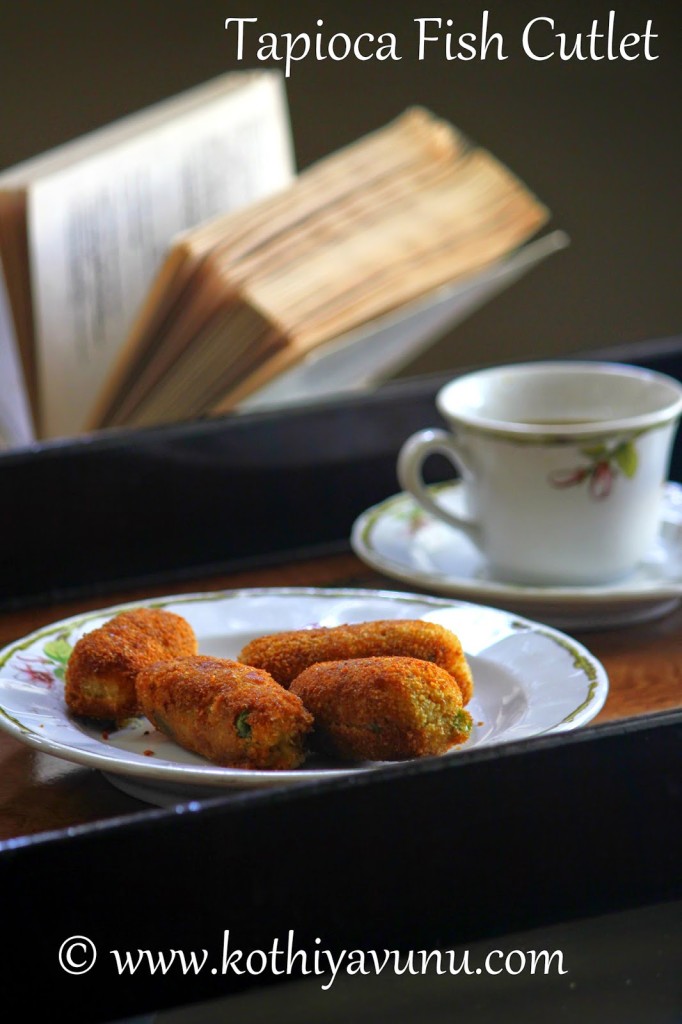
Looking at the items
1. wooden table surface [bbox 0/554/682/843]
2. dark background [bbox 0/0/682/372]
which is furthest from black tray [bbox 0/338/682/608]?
dark background [bbox 0/0/682/372]

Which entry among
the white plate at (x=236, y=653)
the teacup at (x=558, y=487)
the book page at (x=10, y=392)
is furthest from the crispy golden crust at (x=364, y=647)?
the book page at (x=10, y=392)

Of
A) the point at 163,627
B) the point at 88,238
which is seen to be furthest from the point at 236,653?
the point at 88,238

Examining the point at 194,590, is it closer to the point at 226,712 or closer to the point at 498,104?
the point at 226,712

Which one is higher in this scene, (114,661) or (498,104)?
(498,104)

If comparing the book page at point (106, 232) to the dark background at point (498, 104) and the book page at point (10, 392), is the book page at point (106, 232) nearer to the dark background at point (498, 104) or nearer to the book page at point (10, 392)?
the book page at point (10, 392)

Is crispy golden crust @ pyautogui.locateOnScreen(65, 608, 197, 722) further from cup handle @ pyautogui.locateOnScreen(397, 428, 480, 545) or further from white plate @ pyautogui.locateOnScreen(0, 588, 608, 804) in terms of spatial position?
cup handle @ pyautogui.locateOnScreen(397, 428, 480, 545)

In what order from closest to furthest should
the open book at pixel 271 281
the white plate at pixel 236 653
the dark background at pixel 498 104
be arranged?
the white plate at pixel 236 653, the open book at pixel 271 281, the dark background at pixel 498 104
